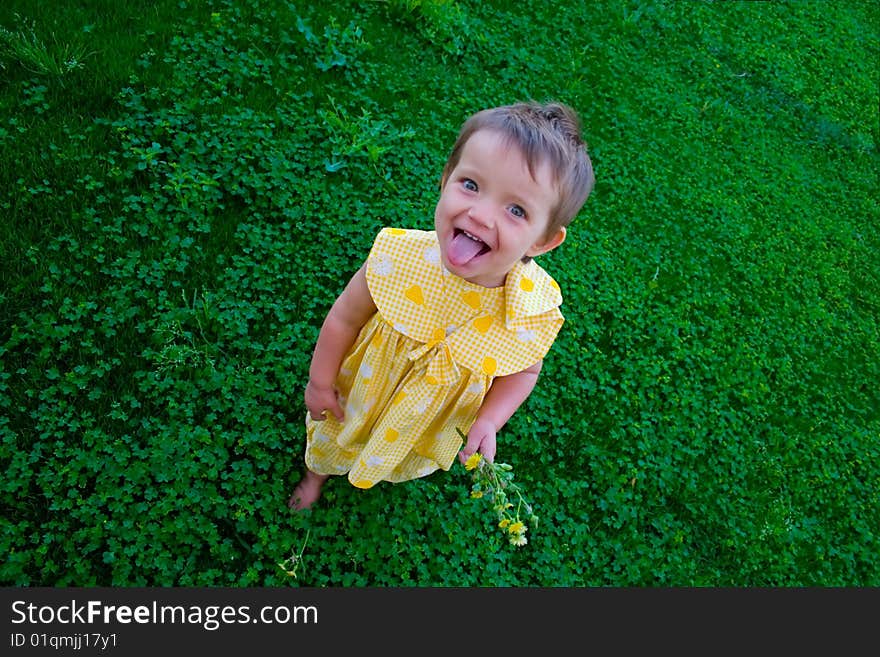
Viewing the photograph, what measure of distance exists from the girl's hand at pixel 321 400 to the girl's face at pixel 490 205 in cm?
88

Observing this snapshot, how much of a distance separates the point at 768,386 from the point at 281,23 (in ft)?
14.8

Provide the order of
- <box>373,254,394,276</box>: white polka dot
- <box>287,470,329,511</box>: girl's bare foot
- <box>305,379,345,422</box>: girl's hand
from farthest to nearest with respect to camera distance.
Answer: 1. <box>287,470,329,511</box>: girl's bare foot
2. <box>305,379,345,422</box>: girl's hand
3. <box>373,254,394,276</box>: white polka dot

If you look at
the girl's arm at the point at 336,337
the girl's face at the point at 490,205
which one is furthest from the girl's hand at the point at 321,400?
the girl's face at the point at 490,205

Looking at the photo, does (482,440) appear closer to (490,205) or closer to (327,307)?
(490,205)

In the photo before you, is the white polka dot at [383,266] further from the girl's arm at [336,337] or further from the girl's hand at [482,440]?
the girl's hand at [482,440]

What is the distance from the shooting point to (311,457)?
2865 millimetres

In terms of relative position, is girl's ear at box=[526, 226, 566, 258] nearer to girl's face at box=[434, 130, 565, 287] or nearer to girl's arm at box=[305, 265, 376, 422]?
girl's face at box=[434, 130, 565, 287]

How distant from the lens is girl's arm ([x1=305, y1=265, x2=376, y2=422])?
219cm

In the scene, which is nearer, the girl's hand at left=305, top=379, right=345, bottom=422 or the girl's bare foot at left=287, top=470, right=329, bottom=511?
the girl's hand at left=305, top=379, right=345, bottom=422

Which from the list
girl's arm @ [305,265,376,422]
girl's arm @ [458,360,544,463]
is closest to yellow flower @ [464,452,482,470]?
girl's arm @ [458,360,544,463]

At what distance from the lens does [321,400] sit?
8.09 feet

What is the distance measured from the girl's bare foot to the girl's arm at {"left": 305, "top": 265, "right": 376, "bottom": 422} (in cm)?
59

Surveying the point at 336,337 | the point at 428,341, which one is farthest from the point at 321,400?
the point at 428,341

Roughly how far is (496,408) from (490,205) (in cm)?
86
